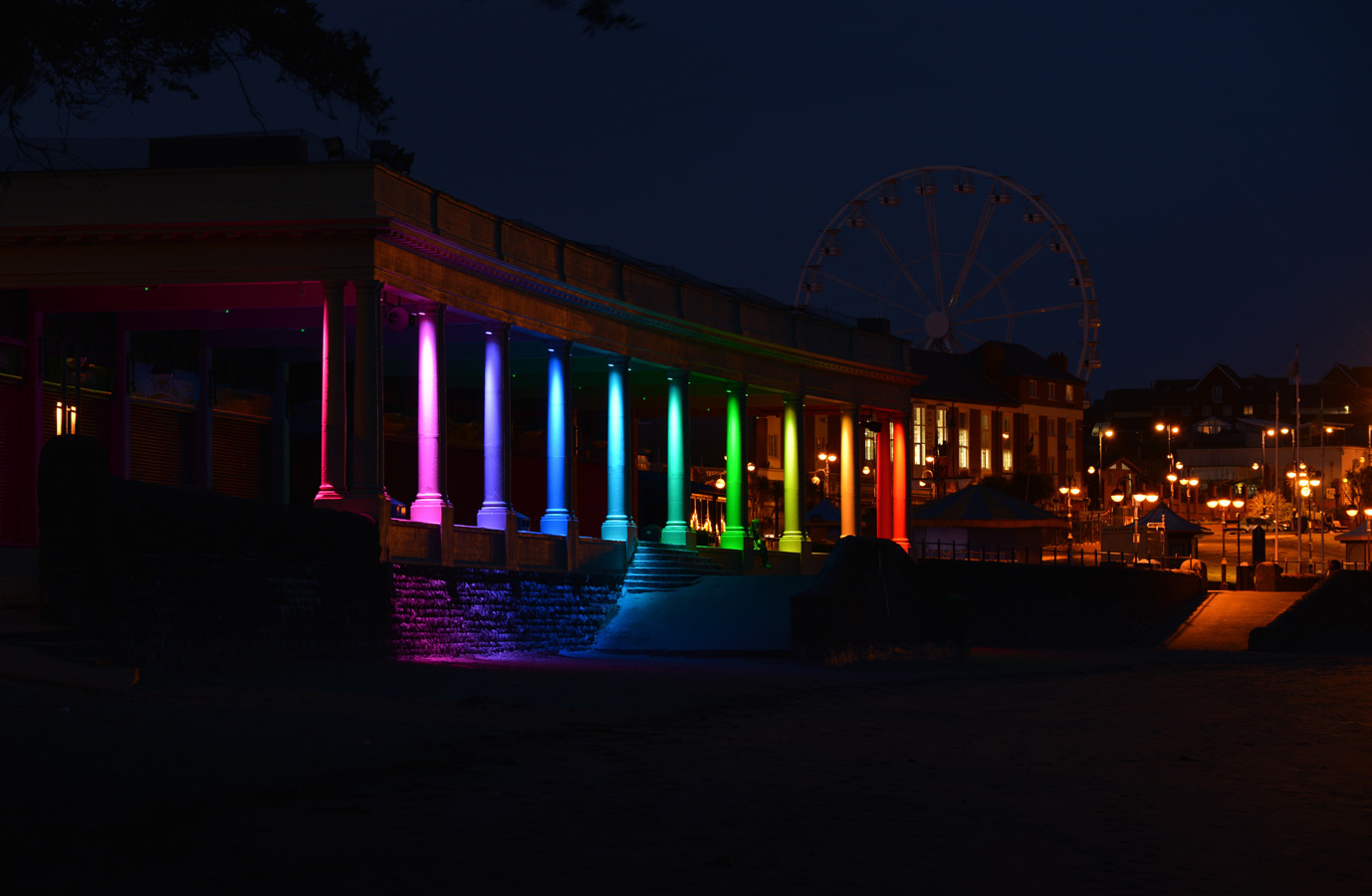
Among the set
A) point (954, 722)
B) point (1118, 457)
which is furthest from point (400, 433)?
point (1118, 457)

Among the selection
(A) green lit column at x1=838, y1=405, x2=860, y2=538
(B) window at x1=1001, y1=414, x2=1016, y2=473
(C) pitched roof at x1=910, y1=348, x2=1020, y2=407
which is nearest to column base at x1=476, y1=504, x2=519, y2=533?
(A) green lit column at x1=838, y1=405, x2=860, y2=538

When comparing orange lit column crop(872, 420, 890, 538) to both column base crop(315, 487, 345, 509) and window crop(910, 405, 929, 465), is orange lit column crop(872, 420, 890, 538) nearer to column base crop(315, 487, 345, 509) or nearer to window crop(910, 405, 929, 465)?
column base crop(315, 487, 345, 509)

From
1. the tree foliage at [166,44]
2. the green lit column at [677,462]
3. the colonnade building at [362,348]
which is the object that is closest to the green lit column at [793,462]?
the colonnade building at [362,348]

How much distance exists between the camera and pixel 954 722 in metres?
18.8

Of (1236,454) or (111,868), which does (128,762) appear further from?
(1236,454)

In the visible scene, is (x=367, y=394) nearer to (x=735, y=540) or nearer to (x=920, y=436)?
(x=735, y=540)

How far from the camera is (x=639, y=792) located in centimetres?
1216

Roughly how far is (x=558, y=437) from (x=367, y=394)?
8015 millimetres

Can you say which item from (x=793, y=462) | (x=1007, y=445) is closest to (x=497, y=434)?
(x=793, y=462)

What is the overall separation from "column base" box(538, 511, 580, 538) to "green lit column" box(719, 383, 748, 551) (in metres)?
9.49

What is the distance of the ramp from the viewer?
48.9 m

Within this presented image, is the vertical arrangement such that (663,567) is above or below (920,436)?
below

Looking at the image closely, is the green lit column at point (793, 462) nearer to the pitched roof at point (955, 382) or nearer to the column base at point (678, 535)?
the column base at point (678, 535)

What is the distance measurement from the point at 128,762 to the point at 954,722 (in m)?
10.1
